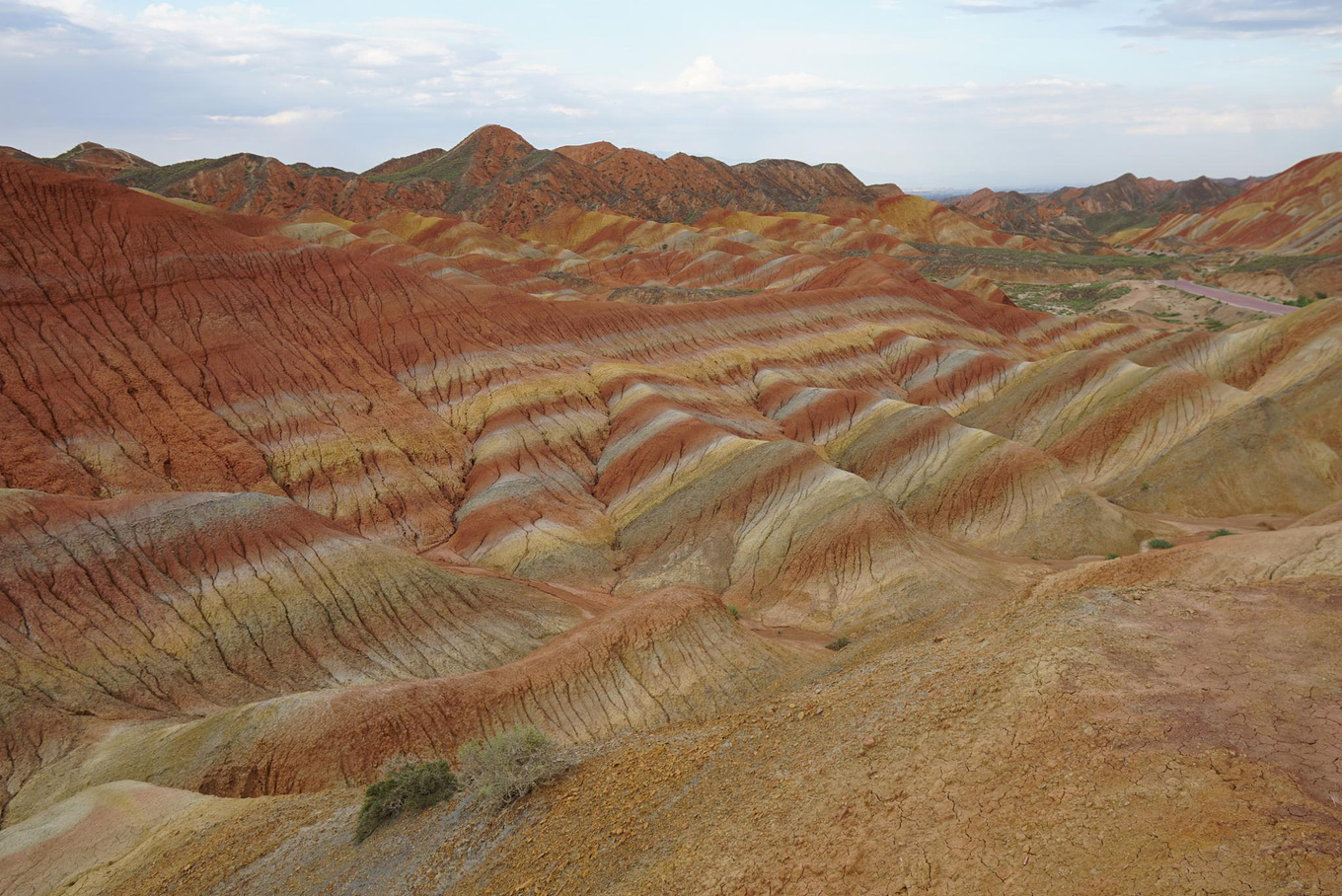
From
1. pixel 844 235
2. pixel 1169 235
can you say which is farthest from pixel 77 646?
pixel 1169 235

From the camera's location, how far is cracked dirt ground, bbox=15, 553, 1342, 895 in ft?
22.5

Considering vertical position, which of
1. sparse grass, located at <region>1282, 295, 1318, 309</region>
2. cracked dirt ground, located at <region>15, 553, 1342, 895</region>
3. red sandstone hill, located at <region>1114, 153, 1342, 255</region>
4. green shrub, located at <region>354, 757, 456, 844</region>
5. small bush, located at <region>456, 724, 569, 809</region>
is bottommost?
green shrub, located at <region>354, 757, 456, 844</region>

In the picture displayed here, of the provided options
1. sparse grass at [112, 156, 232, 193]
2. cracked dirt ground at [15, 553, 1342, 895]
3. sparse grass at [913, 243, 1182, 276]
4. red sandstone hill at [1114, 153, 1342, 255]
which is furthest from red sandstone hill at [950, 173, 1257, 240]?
cracked dirt ground at [15, 553, 1342, 895]

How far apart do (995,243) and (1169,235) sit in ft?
140

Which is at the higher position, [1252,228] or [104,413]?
[1252,228]

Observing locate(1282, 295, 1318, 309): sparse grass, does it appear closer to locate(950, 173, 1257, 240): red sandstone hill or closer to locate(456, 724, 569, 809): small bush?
locate(950, 173, 1257, 240): red sandstone hill

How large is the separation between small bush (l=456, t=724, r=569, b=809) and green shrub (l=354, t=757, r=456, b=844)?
18.6 inches

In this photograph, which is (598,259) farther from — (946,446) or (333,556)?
(333,556)

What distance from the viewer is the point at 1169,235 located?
5812 inches

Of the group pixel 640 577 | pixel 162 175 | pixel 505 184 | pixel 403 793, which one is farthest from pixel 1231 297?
pixel 162 175

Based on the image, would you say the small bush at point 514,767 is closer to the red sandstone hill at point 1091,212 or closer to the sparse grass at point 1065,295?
the sparse grass at point 1065,295

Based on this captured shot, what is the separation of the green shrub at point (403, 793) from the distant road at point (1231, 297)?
8247 centimetres

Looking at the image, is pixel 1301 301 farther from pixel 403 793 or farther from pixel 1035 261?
pixel 403 793

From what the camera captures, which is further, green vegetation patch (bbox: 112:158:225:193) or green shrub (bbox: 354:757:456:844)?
green vegetation patch (bbox: 112:158:225:193)
